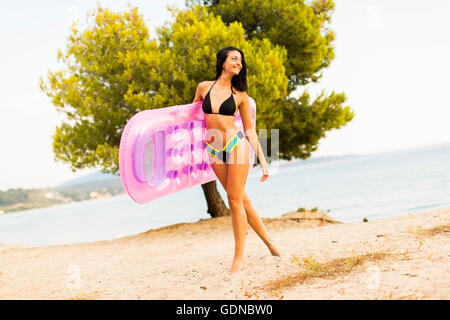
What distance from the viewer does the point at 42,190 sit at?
93.6 meters

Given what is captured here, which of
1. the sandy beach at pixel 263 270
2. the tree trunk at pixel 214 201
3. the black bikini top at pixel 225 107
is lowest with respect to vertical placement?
the sandy beach at pixel 263 270

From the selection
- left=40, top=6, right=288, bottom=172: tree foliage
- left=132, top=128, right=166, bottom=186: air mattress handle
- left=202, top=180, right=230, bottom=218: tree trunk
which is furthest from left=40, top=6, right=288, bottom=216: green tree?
left=132, top=128, right=166, bottom=186: air mattress handle

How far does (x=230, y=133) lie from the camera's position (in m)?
4.65

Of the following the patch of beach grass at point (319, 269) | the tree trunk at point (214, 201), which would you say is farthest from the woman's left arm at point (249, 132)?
the tree trunk at point (214, 201)

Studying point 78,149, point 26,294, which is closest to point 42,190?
point 78,149

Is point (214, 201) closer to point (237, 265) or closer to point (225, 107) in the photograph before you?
point (237, 265)

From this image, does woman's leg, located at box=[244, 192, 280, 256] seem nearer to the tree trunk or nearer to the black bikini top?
the black bikini top

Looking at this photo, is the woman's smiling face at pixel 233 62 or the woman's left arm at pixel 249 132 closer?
the woman's smiling face at pixel 233 62

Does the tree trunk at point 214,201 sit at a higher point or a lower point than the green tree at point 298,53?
lower

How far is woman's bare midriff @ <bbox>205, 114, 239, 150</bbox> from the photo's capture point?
15.2 ft

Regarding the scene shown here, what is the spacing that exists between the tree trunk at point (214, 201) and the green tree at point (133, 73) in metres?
2.69

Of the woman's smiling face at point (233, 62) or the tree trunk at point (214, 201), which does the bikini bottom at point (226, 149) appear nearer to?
the woman's smiling face at point (233, 62)

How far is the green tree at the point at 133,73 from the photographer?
9820mm
